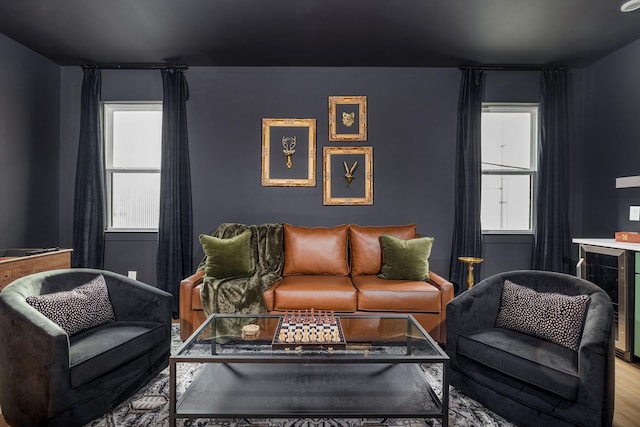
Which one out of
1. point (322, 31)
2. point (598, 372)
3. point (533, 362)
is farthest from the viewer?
point (322, 31)

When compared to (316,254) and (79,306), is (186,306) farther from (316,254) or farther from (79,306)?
(316,254)

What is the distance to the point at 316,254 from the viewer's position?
3.39m

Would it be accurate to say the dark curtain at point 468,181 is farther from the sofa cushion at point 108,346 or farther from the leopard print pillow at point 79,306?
the leopard print pillow at point 79,306

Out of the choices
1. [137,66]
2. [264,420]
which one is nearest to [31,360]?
[264,420]

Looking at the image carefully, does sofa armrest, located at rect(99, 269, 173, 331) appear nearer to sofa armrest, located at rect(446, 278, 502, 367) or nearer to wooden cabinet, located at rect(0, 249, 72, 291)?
wooden cabinet, located at rect(0, 249, 72, 291)

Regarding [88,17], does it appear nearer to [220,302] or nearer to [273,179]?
[273,179]

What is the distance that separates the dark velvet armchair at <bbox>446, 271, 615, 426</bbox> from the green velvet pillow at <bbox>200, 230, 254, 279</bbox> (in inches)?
73.4

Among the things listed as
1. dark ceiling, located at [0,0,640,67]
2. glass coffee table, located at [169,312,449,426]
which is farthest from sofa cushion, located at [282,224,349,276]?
dark ceiling, located at [0,0,640,67]

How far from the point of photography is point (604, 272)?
2877mm

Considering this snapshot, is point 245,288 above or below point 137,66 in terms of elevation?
below

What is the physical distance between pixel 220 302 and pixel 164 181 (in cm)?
167

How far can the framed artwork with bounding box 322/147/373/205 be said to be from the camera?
3.88 meters

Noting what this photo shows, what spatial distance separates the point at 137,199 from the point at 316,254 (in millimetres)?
2328

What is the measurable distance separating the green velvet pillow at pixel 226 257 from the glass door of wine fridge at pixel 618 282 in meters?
3.12
